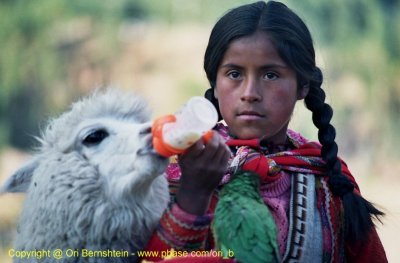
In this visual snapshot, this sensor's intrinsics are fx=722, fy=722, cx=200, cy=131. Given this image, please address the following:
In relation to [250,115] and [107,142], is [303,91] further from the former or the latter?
[107,142]

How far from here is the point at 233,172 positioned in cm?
195

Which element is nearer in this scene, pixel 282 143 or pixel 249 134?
pixel 249 134

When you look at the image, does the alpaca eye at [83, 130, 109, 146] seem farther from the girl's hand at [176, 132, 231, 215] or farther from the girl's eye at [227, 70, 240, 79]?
the girl's eye at [227, 70, 240, 79]

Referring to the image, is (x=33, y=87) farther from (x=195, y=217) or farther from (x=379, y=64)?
(x=195, y=217)

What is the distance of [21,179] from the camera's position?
1.88m

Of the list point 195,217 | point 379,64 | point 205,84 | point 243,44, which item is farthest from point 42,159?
point 379,64

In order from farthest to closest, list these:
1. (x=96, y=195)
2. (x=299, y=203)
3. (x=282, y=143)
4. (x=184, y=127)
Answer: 1. (x=282, y=143)
2. (x=299, y=203)
3. (x=96, y=195)
4. (x=184, y=127)

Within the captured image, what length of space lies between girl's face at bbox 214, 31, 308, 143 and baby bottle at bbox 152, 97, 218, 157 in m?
0.37

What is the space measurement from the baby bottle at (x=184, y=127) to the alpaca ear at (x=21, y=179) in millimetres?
446

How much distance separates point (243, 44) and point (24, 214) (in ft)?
2.44

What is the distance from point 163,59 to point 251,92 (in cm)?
531

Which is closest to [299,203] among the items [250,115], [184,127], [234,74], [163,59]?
[250,115]

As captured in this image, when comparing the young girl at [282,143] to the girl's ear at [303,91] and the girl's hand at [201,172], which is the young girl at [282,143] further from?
the girl's hand at [201,172]

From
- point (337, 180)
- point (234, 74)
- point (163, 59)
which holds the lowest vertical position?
point (337, 180)
